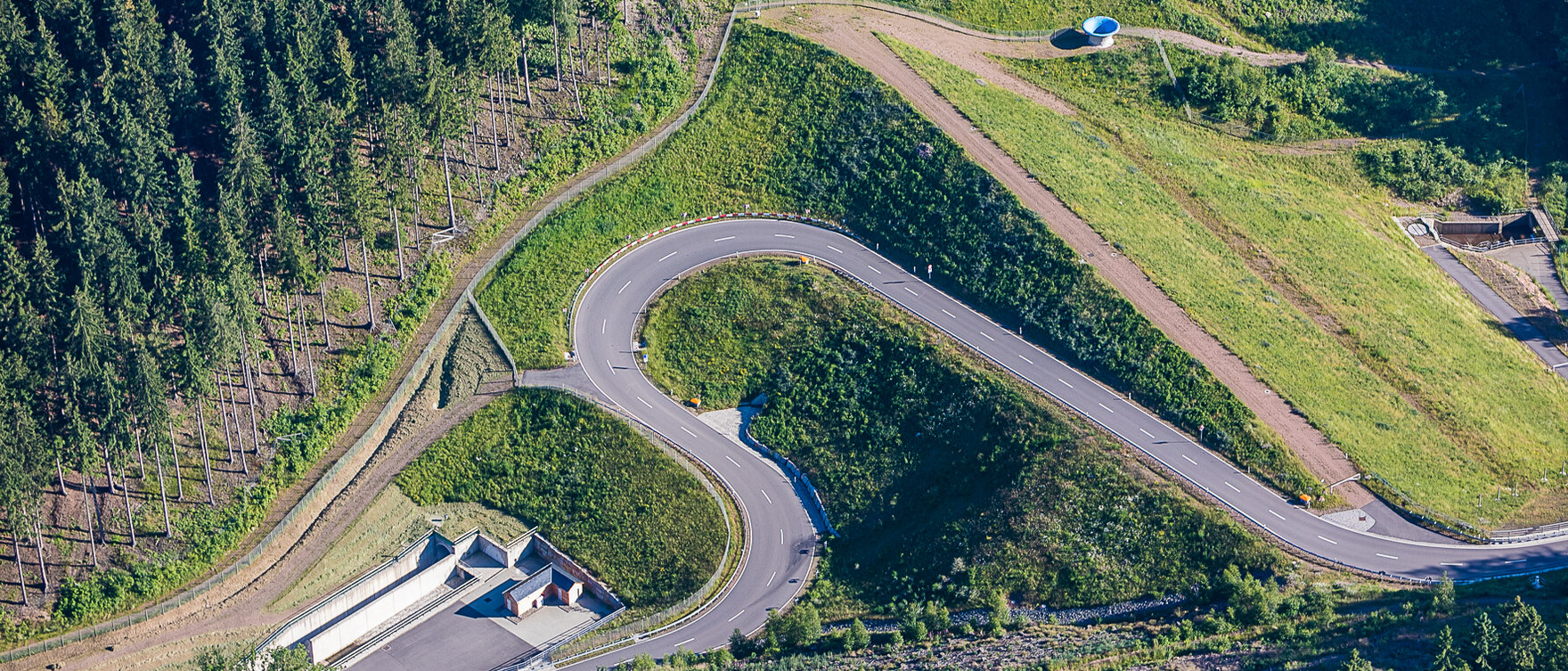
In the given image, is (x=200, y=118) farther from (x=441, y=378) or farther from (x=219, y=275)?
(x=441, y=378)

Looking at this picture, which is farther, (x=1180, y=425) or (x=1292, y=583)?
(x=1180, y=425)

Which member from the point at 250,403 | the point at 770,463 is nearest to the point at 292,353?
the point at 250,403

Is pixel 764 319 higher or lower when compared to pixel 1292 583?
higher

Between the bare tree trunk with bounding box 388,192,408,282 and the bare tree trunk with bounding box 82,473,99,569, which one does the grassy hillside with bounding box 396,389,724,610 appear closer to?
the bare tree trunk with bounding box 388,192,408,282

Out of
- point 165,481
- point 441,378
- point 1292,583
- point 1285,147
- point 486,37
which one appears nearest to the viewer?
point 1292,583

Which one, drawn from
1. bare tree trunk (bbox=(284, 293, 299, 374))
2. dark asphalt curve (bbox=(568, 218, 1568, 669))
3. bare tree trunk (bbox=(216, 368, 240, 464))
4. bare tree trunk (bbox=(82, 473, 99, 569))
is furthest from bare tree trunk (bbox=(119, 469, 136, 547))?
dark asphalt curve (bbox=(568, 218, 1568, 669))

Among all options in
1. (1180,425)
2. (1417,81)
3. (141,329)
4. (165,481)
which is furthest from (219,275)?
(1417,81)
